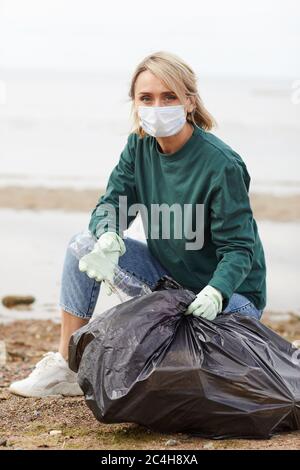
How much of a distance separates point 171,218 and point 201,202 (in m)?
0.18

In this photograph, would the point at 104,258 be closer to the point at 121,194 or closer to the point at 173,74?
the point at 121,194

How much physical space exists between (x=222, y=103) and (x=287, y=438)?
3166 cm

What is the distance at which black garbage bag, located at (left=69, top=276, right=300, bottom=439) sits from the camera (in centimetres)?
326

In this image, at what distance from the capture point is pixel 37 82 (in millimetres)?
47656

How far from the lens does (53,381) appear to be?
4.10 metres

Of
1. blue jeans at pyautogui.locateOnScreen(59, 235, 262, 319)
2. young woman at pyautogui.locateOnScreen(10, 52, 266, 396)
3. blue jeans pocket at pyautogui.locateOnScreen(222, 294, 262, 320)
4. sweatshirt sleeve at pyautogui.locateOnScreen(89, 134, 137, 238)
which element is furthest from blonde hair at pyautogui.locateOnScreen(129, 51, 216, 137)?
blue jeans pocket at pyautogui.locateOnScreen(222, 294, 262, 320)

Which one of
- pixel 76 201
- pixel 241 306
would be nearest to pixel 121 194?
pixel 241 306

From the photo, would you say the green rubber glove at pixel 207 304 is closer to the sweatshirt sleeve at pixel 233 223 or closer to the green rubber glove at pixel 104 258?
the sweatshirt sleeve at pixel 233 223

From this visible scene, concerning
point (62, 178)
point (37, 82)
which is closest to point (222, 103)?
point (37, 82)

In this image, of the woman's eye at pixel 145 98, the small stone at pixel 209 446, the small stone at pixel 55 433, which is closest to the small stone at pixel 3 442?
the small stone at pixel 55 433

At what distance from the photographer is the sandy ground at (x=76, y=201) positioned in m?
12.2

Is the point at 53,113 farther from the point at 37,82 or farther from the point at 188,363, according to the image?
the point at 188,363

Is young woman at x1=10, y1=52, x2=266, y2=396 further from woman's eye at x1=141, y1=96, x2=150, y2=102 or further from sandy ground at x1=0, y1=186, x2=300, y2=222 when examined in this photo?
sandy ground at x1=0, y1=186, x2=300, y2=222

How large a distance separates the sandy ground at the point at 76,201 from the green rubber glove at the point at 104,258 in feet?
26.6
